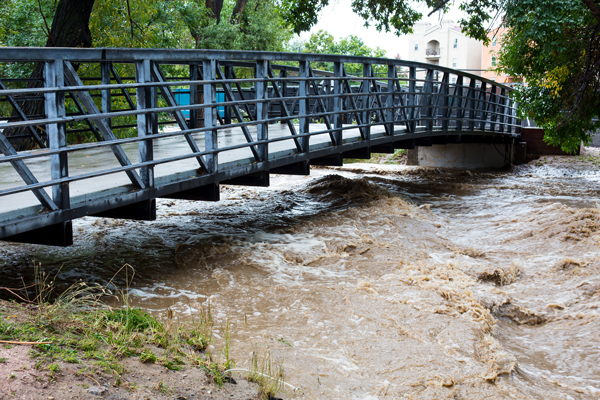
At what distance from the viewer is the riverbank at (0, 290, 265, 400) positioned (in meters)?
2.70

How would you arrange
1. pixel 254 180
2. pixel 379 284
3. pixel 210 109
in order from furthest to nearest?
pixel 254 180 → pixel 210 109 → pixel 379 284

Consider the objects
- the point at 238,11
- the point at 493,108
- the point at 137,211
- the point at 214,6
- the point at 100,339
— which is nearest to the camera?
the point at 100,339

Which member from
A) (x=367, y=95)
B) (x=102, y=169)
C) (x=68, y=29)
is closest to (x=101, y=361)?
A: (x=102, y=169)

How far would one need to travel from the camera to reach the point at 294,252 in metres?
7.16

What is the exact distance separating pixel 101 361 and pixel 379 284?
3.52 m

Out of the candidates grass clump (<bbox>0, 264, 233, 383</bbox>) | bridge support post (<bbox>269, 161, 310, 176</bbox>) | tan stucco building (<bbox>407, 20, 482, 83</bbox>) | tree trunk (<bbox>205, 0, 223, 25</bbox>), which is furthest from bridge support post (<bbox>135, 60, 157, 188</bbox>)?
tan stucco building (<bbox>407, 20, 482, 83</bbox>)

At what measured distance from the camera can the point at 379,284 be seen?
590cm

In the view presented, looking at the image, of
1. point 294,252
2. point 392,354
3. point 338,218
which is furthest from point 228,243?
point 392,354

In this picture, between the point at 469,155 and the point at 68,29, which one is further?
the point at 469,155

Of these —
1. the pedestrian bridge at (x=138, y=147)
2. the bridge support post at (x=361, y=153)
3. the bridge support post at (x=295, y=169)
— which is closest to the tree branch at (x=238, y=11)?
the pedestrian bridge at (x=138, y=147)

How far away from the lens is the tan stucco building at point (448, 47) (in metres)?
62.1

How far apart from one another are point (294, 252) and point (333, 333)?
2583mm

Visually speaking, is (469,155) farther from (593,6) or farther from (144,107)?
(144,107)

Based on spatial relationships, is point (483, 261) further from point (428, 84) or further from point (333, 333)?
point (428, 84)
